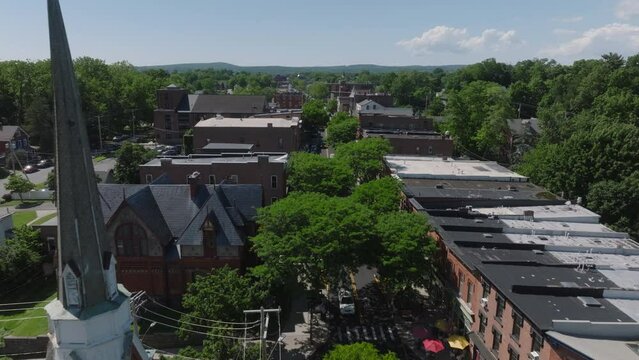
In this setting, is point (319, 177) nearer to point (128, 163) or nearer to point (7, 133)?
point (128, 163)

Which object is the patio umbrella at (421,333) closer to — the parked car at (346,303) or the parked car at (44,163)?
the parked car at (346,303)

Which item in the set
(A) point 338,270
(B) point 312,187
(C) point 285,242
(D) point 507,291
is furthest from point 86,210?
(B) point 312,187

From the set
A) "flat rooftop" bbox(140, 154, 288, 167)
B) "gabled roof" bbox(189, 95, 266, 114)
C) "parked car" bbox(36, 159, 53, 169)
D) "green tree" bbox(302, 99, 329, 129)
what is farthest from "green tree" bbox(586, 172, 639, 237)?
"parked car" bbox(36, 159, 53, 169)

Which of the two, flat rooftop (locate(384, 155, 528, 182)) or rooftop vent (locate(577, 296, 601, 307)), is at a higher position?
flat rooftop (locate(384, 155, 528, 182))

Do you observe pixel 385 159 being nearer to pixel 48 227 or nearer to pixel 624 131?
pixel 624 131

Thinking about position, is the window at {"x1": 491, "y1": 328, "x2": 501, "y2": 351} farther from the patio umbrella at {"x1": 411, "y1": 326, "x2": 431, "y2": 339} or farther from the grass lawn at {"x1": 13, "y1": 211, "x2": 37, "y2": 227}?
the grass lawn at {"x1": 13, "y1": 211, "x2": 37, "y2": 227}

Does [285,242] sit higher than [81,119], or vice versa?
[81,119]
